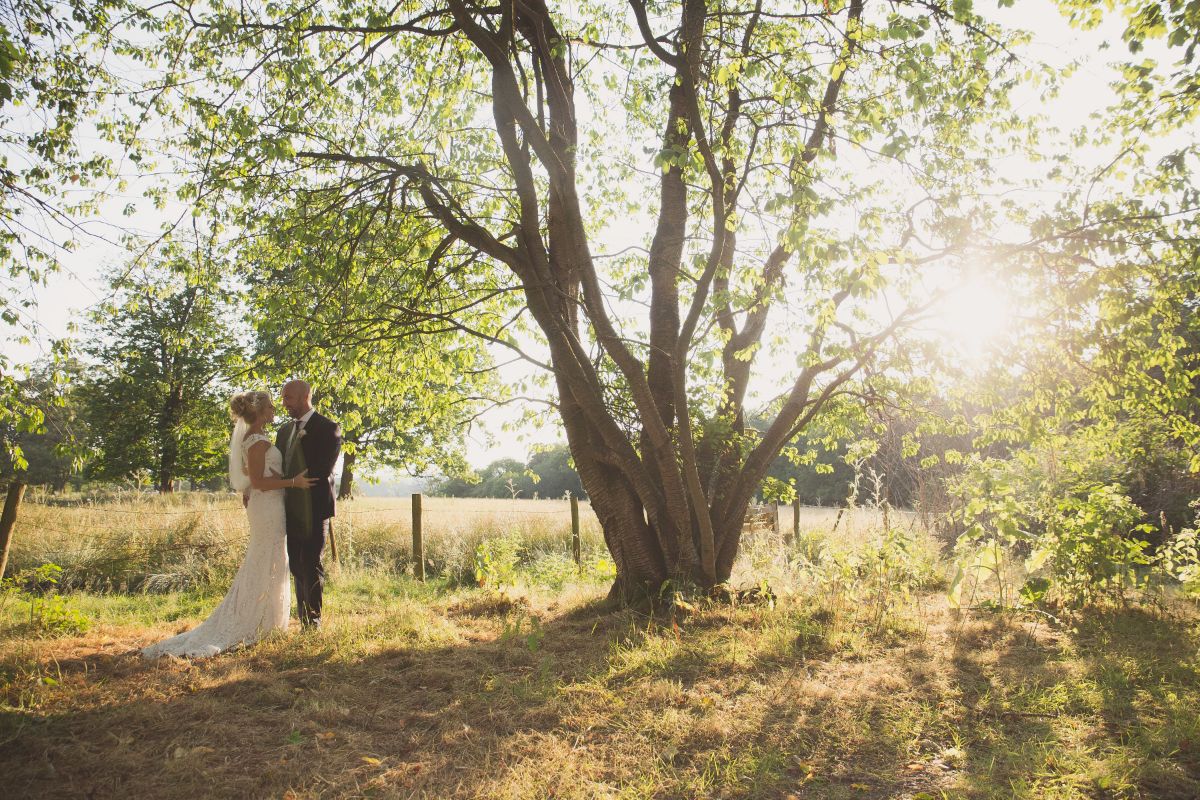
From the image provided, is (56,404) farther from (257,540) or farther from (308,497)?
(308,497)

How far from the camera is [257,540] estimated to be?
227 inches

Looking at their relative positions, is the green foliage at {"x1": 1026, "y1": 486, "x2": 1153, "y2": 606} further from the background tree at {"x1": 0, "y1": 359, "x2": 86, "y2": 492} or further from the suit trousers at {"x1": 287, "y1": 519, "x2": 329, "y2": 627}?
the background tree at {"x1": 0, "y1": 359, "x2": 86, "y2": 492}

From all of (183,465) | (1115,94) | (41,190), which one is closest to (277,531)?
(41,190)

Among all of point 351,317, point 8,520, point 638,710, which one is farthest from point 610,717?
point 8,520

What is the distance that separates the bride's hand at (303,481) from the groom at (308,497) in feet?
0.14

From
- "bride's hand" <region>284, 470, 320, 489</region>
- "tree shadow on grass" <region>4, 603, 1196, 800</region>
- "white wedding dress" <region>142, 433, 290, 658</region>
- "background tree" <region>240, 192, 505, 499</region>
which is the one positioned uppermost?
"background tree" <region>240, 192, 505, 499</region>

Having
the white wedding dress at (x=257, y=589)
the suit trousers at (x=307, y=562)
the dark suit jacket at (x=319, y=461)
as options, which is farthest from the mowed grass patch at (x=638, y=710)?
the dark suit jacket at (x=319, y=461)

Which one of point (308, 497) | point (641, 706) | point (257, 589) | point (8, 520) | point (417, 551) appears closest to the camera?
point (641, 706)

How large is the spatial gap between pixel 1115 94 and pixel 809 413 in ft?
12.7

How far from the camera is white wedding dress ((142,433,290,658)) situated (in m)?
5.41

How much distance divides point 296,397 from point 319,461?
2.06 ft

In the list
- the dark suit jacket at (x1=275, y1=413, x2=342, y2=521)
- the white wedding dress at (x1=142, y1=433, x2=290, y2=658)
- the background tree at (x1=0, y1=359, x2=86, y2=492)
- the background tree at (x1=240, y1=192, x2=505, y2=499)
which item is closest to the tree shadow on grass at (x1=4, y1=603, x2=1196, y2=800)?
the white wedding dress at (x1=142, y1=433, x2=290, y2=658)

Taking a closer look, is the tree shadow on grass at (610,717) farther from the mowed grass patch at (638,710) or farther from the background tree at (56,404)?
the background tree at (56,404)

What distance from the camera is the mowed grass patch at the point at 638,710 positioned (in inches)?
118
